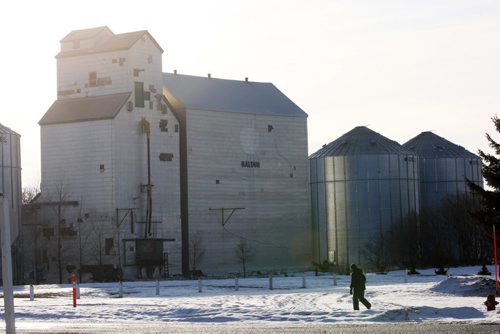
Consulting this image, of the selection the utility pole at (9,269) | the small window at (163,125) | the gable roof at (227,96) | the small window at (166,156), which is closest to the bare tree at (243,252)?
the small window at (166,156)

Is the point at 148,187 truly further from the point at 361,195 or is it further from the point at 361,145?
the point at 361,145

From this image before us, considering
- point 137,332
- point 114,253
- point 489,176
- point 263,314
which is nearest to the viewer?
point 137,332

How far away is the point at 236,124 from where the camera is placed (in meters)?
112

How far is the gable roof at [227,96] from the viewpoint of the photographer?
358 feet

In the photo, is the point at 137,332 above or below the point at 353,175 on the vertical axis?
below

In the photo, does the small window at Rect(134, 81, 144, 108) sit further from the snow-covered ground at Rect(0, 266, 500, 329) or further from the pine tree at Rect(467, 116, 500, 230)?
the pine tree at Rect(467, 116, 500, 230)

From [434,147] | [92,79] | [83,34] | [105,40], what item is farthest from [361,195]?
[83,34]

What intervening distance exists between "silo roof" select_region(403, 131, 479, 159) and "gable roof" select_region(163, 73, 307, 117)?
13.2m

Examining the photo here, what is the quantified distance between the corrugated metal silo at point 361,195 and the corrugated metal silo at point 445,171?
5.75m

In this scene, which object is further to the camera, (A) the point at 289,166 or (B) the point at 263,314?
(A) the point at 289,166

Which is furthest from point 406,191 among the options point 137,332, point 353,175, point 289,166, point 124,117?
point 137,332

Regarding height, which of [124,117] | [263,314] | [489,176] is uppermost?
[124,117]

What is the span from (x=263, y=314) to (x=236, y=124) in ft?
241

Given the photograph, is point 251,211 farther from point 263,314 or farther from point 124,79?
point 263,314
